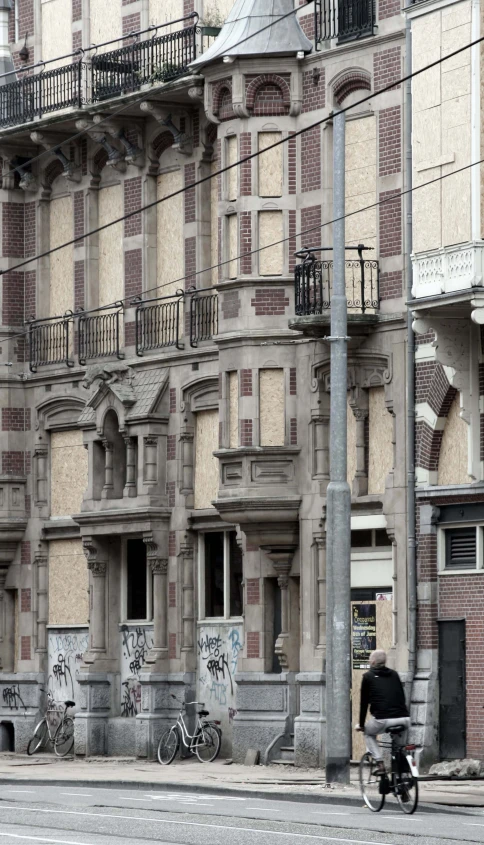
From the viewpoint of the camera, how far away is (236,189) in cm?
3306

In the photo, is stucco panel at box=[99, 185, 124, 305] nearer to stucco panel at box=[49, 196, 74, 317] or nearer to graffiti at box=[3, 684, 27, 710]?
stucco panel at box=[49, 196, 74, 317]

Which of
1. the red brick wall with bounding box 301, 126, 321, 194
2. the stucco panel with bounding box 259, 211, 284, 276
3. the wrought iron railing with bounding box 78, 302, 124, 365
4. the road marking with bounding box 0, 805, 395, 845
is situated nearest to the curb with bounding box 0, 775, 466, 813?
the road marking with bounding box 0, 805, 395, 845

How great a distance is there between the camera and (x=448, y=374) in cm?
2964

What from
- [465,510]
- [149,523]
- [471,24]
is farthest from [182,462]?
[471,24]

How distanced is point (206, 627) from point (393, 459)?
5.62 metres

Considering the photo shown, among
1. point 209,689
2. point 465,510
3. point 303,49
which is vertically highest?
point 303,49

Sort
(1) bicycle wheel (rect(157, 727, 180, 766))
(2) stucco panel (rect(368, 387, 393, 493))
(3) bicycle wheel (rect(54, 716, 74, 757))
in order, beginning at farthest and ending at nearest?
1. (3) bicycle wheel (rect(54, 716, 74, 757))
2. (1) bicycle wheel (rect(157, 727, 180, 766))
3. (2) stucco panel (rect(368, 387, 393, 493))

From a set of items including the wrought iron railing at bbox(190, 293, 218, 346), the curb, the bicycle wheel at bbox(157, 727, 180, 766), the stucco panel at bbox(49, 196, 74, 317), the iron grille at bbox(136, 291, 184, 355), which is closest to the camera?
A: the curb

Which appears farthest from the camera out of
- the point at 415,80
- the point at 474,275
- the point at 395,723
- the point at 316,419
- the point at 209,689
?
the point at 209,689

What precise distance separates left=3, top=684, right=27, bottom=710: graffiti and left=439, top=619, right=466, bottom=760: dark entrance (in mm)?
11429

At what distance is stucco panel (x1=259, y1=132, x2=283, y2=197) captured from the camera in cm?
3297

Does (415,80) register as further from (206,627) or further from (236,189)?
(206,627)

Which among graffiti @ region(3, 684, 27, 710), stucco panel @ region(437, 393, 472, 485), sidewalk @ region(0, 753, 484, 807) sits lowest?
sidewalk @ region(0, 753, 484, 807)

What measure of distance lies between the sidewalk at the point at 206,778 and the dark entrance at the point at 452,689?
1416 millimetres
